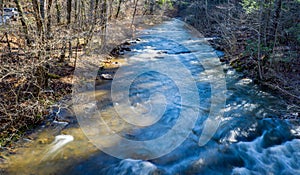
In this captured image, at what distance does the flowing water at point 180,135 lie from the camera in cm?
536

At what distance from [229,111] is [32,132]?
6.04m

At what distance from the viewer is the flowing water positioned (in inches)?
211

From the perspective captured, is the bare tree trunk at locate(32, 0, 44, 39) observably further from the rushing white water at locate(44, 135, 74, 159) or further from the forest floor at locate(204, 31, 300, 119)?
the forest floor at locate(204, 31, 300, 119)

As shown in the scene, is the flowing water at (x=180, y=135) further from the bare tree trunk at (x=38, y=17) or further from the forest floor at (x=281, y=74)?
the bare tree trunk at (x=38, y=17)

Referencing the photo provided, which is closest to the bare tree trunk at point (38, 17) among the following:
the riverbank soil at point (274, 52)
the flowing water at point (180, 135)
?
the flowing water at point (180, 135)

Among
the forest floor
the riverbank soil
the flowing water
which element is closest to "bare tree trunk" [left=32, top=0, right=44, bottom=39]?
the flowing water

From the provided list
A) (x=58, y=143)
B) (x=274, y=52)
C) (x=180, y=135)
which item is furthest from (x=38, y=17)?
(x=274, y=52)

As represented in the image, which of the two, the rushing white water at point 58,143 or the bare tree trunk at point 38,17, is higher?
the bare tree trunk at point 38,17

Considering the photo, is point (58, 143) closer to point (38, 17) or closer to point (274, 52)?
point (38, 17)

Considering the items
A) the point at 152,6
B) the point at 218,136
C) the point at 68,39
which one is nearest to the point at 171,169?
the point at 218,136

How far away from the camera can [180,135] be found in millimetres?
6672

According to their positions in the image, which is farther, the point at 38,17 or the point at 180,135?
the point at 180,135

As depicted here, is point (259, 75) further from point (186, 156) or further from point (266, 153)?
point (186, 156)

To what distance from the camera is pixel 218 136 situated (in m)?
6.64
